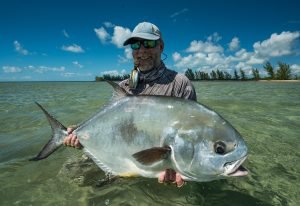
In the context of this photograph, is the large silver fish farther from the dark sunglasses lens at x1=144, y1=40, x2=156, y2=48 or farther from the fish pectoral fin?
the dark sunglasses lens at x1=144, y1=40, x2=156, y2=48

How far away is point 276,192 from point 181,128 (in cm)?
187

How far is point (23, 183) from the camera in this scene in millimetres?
3988

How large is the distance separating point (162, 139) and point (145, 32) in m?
1.72

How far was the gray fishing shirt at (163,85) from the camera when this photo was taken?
394cm

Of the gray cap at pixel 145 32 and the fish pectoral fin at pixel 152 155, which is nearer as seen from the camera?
the fish pectoral fin at pixel 152 155

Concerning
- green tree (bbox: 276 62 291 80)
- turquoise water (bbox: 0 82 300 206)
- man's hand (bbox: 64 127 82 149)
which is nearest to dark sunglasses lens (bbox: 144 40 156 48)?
man's hand (bbox: 64 127 82 149)

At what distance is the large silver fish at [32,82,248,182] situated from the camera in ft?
7.89

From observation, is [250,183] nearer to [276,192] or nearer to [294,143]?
[276,192]

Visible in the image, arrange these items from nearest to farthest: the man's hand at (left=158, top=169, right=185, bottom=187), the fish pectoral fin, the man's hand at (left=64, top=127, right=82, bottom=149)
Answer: the fish pectoral fin → the man's hand at (left=158, top=169, right=185, bottom=187) → the man's hand at (left=64, top=127, right=82, bottom=149)

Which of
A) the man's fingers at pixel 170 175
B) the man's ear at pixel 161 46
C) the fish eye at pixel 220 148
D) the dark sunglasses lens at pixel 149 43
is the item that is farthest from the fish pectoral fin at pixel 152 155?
the man's ear at pixel 161 46

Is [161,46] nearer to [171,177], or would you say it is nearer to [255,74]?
[171,177]

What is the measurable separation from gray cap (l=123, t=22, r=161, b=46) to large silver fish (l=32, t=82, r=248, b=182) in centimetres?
112

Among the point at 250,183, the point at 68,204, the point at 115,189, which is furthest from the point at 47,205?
the point at 250,183

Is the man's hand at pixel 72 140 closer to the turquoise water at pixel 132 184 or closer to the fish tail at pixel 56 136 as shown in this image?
the fish tail at pixel 56 136
